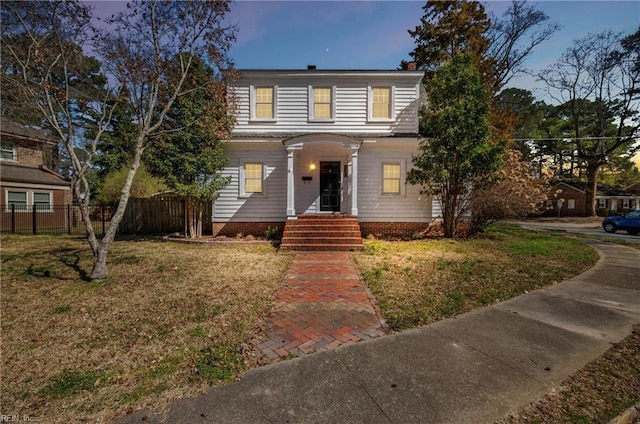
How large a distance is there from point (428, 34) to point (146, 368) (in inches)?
866

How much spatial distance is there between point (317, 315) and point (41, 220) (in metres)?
19.8

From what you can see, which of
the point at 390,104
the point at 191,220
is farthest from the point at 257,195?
the point at 390,104

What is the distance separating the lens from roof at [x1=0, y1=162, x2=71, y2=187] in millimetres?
15241

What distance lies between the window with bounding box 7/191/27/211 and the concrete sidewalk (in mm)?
20110

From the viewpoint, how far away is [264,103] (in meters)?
11.9

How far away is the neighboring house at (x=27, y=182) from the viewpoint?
14.6m

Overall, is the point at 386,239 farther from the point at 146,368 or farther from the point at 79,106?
the point at 79,106

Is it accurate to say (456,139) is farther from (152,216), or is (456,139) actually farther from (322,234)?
(152,216)

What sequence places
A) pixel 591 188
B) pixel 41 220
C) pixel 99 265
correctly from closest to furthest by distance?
pixel 99 265
pixel 41 220
pixel 591 188

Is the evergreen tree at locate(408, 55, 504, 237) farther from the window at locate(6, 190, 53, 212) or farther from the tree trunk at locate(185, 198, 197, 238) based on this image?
the window at locate(6, 190, 53, 212)

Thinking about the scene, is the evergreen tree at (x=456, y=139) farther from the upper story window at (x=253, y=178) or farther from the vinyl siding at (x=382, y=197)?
the upper story window at (x=253, y=178)

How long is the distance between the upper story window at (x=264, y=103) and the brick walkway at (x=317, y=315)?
319 inches

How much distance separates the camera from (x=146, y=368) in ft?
8.99

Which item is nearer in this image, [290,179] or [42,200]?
[290,179]
